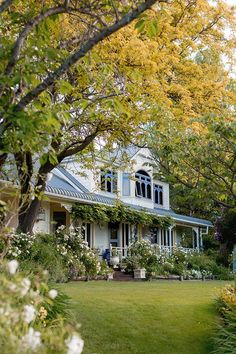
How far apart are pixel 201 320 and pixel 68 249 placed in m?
10.1

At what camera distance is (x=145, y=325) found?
9.12m

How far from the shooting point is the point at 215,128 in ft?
27.6

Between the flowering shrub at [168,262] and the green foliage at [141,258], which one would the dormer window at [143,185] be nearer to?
the flowering shrub at [168,262]

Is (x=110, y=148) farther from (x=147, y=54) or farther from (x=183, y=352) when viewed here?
(x=183, y=352)

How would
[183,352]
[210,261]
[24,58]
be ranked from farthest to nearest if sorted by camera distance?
[210,261], [183,352], [24,58]

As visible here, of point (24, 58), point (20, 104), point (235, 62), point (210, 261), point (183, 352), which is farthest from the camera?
point (210, 261)

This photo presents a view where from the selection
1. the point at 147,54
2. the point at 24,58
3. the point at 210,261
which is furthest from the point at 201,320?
the point at 210,261

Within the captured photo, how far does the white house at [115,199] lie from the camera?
2219 cm

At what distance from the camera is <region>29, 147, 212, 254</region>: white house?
2219 centimetres

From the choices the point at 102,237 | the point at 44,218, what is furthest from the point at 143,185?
the point at 44,218

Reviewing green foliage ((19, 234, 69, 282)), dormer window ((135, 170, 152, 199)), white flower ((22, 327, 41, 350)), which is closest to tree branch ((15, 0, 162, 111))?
white flower ((22, 327, 41, 350))

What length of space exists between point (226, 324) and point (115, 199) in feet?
32.3

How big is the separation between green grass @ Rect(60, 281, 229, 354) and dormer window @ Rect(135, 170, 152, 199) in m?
19.6

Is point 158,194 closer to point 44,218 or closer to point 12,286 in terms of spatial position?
point 44,218
